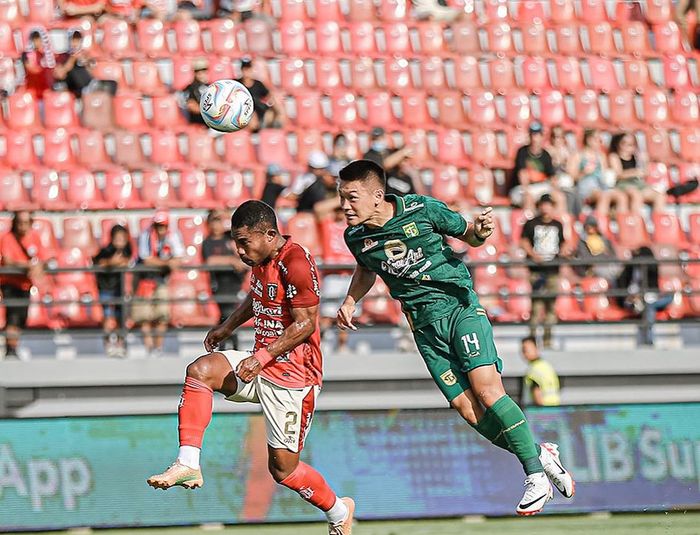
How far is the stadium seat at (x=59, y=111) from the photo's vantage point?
1611 centimetres

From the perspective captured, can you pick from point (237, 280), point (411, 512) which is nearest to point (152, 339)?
point (237, 280)

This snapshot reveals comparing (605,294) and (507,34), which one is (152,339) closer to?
(605,294)

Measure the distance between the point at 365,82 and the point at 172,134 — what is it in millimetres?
2797

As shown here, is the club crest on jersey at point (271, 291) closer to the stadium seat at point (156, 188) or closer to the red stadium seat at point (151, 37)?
the stadium seat at point (156, 188)

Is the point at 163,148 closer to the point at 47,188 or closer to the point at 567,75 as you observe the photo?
the point at 47,188

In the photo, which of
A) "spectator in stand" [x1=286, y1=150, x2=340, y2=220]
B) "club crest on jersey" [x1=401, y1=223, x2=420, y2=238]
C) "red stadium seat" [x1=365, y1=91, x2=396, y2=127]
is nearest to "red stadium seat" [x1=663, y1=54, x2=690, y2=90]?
"red stadium seat" [x1=365, y1=91, x2=396, y2=127]

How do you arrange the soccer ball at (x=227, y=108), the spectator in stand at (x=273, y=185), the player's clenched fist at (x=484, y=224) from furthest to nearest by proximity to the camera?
the spectator in stand at (x=273, y=185), the soccer ball at (x=227, y=108), the player's clenched fist at (x=484, y=224)

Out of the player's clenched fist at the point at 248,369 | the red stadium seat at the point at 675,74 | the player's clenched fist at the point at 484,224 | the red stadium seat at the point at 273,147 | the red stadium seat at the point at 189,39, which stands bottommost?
the player's clenched fist at the point at 248,369

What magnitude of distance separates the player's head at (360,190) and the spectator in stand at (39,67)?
9.53m

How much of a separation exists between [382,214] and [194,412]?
1.70 m

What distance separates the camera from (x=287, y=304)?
25.8 feet

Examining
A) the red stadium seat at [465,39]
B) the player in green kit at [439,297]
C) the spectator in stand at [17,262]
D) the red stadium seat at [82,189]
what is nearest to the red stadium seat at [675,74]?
the red stadium seat at [465,39]

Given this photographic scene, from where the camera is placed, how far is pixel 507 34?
17719mm

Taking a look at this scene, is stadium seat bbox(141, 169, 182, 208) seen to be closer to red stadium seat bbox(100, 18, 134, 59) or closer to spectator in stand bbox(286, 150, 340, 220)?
spectator in stand bbox(286, 150, 340, 220)
